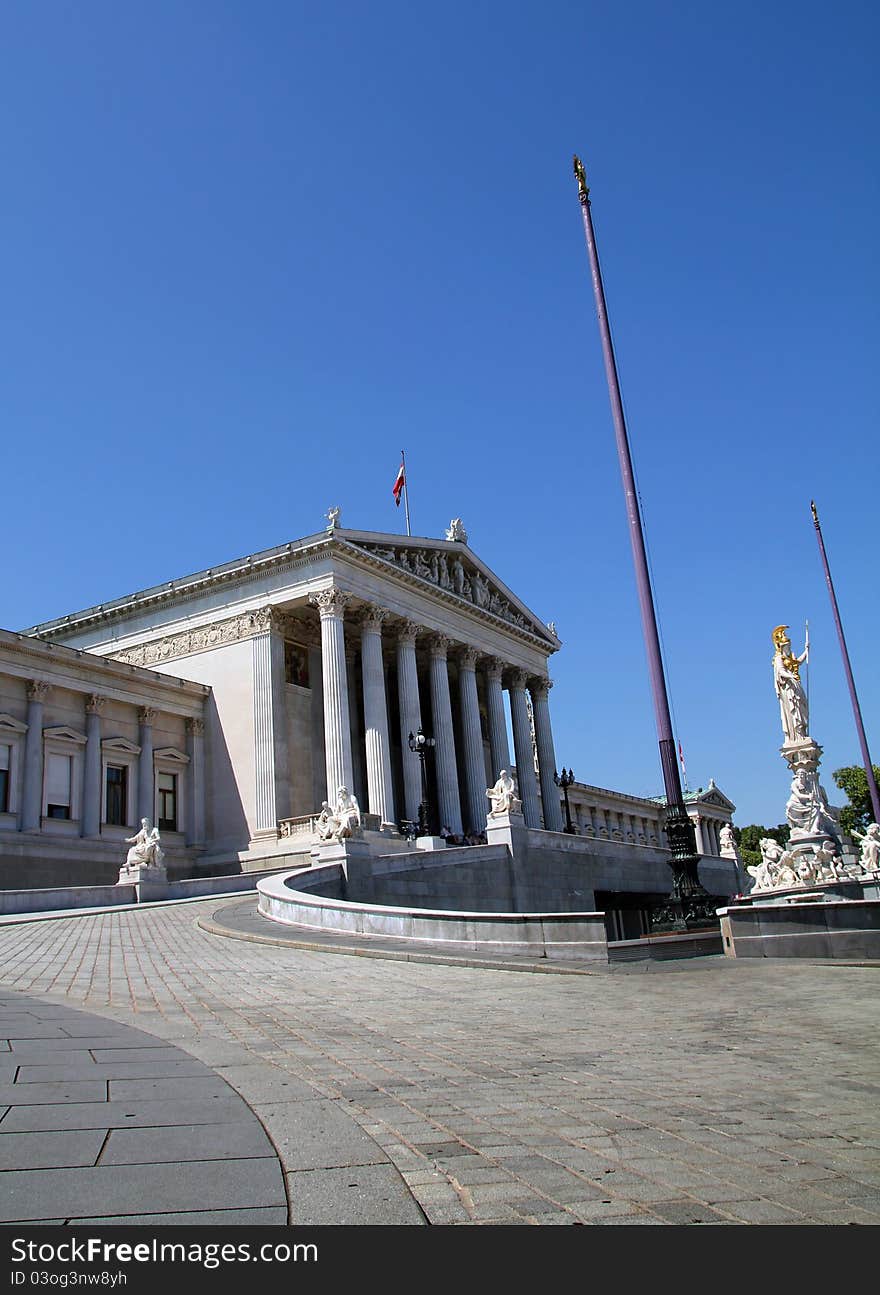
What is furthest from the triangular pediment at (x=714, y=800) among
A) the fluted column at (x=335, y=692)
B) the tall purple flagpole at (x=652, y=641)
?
the tall purple flagpole at (x=652, y=641)

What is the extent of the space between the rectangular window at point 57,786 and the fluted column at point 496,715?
79.3 feet

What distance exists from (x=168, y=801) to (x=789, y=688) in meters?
29.6

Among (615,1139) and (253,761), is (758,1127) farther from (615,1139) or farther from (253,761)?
(253,761)

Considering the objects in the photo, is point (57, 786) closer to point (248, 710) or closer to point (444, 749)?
point (248, 710)

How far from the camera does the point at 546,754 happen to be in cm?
6234

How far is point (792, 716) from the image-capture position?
28188mm

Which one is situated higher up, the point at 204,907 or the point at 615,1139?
the point at 204,907

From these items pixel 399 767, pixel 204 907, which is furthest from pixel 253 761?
pixel 204 907

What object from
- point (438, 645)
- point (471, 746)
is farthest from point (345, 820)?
point (471, 746)

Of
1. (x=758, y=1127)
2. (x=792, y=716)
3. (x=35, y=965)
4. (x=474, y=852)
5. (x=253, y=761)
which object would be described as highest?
(x=253, y=761)

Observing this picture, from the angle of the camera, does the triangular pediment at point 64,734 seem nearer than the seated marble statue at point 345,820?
No

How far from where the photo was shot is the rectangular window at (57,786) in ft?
A: 133

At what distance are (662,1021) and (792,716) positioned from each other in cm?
2033

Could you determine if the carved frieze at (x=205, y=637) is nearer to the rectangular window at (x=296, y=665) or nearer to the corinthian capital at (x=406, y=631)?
the rectangular window at (x=296, y=665)
